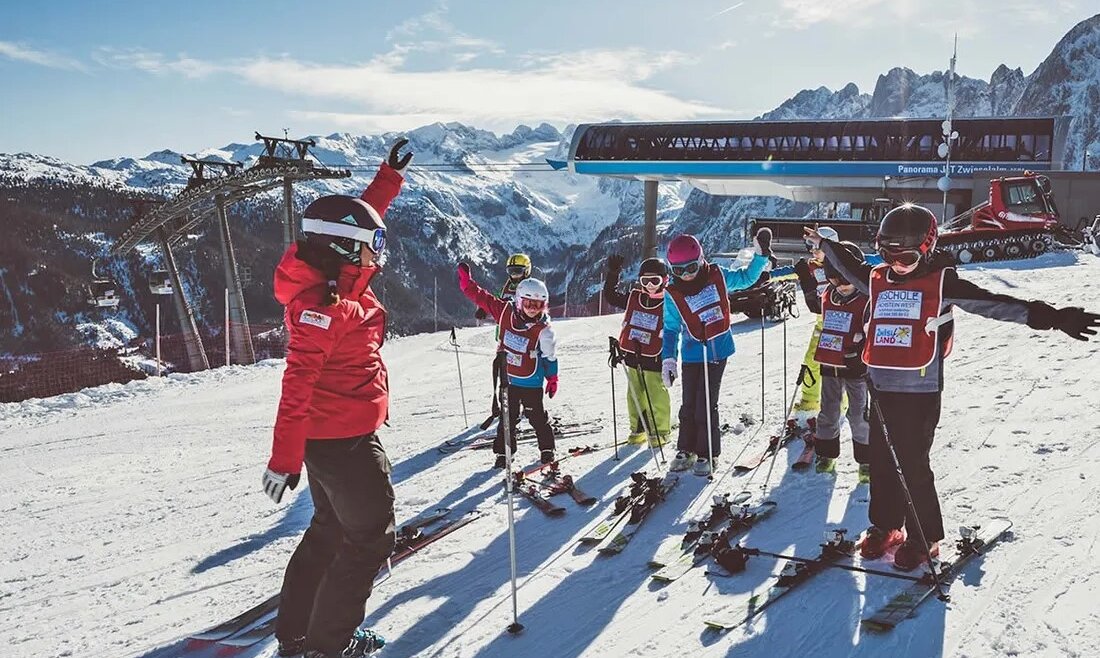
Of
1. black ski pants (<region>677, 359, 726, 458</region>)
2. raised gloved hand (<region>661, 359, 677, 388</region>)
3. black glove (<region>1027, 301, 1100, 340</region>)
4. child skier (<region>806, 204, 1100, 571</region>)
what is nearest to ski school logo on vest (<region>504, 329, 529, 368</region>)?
raised gloved hand (<region>661, 359, 677, 388</region>)

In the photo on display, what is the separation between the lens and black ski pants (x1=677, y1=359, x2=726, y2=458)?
6.13 metres

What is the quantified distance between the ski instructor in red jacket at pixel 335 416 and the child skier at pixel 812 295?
11.4 ft

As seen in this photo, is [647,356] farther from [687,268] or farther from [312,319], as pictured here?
[312,319]

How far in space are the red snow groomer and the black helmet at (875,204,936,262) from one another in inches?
709

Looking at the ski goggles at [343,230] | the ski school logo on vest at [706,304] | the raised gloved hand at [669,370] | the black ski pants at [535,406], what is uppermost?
the ski goggles at [343,230]

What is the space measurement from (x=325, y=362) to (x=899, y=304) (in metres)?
2.98

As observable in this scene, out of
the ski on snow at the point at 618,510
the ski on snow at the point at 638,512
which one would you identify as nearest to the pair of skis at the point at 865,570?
the ski on snow at the point at 638,512

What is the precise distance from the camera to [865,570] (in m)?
3.94

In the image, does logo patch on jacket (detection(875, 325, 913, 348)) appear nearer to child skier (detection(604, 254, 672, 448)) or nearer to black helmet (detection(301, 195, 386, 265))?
black helmet (detection(301, 195, 386, 265))

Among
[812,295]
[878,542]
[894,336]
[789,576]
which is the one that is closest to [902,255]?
[894,336]

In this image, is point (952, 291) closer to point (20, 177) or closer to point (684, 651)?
point (684, 651)

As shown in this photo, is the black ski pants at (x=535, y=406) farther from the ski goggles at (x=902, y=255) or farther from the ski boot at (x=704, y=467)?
the ski goggles at (x=902, y=255)

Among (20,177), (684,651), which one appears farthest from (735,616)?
(20,177)

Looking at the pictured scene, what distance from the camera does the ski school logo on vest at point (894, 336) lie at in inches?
151
